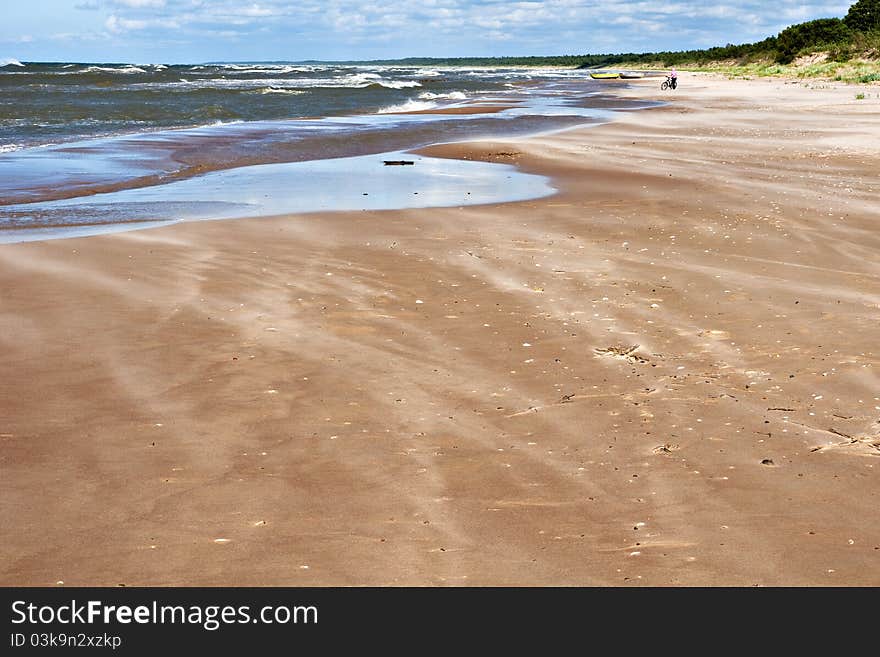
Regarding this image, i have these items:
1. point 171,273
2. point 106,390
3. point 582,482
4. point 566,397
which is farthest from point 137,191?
point 582,482

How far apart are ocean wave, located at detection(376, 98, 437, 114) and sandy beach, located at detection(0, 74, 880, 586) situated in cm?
3086

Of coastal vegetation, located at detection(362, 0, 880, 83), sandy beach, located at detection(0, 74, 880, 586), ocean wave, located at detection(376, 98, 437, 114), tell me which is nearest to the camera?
sandy beach, located at detection(0, 74, 880, 586)

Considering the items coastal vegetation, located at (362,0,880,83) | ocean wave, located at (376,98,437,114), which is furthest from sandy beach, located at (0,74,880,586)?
coastal vegetation, located at (362,0,880,83)

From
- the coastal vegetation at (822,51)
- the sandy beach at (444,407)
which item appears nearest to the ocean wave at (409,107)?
the coastal vegetation at (822,51)

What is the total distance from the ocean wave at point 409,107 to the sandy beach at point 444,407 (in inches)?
1215

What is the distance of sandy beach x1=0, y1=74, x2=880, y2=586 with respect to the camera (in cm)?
402

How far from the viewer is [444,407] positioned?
18.6 feet

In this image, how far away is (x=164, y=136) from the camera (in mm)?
26500

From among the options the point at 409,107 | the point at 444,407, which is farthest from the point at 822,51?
the point at 444,407

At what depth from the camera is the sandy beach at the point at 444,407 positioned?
158 inches

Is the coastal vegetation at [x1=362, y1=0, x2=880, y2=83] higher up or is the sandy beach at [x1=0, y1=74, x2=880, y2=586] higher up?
the coastal vegetation at [x1=362, y1=0, x2=880, y2=83]

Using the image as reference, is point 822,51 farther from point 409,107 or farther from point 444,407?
point 444,407

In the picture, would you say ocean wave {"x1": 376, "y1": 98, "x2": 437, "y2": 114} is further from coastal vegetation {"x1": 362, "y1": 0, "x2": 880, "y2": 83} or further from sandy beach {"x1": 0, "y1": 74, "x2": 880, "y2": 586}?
sandy beach {"x1": 0, "y1": 74, "x2": 880, "y2": 586}
